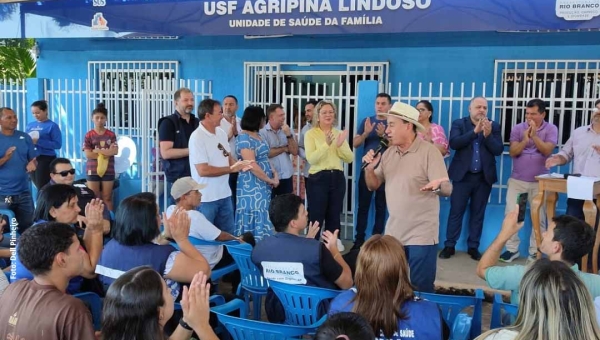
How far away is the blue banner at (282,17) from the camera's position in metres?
5.94

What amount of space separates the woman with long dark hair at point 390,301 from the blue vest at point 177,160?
3833mm

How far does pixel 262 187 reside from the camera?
19.2 feet

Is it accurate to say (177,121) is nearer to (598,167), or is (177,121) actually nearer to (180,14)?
(180,14)

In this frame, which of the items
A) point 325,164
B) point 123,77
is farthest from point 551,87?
point 123,77

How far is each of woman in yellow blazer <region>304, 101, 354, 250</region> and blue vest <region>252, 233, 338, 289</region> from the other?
2.62m

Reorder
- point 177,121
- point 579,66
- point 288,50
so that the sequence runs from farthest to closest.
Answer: point 288,50, point 579,66, point 177,121

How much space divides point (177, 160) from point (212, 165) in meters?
0.84

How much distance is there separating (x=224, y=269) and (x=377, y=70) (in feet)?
14.2

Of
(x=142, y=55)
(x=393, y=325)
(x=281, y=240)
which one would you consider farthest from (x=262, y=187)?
(x=142, y=55)

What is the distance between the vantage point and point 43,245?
2.62 m

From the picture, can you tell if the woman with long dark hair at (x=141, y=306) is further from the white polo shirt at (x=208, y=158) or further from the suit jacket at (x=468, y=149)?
the suit jacket at (x=468, y=149)

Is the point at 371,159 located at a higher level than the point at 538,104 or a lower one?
lower

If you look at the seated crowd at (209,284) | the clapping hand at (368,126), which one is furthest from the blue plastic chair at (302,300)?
the clapping hand at (368,126)

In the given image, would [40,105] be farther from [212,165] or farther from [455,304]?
[455,304]
